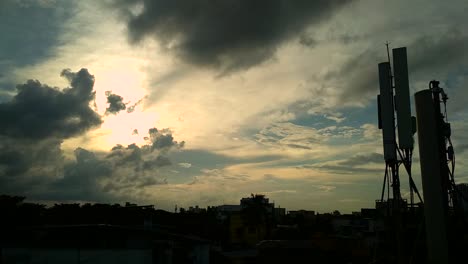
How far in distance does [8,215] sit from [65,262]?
2401 cm

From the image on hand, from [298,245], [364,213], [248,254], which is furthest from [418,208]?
[364,213]

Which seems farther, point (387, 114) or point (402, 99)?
point (387, 114)

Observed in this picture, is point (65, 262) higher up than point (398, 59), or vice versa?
point (398, 59)

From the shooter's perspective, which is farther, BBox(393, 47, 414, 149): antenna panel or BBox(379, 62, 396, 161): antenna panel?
BBox(379, 62, 396, 161): antenna panel

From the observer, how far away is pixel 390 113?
23.8m

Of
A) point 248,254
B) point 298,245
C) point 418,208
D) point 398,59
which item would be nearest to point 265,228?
point 248,254

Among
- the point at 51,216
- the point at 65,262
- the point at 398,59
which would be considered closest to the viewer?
the point at 65,262

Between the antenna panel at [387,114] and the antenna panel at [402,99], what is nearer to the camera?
the antenna panel at [402,99]

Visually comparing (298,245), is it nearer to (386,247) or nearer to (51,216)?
(386,247)

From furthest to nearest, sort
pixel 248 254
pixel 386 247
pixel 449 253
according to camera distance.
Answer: pixel 248 254
pixel 386 247
pixel 449 253

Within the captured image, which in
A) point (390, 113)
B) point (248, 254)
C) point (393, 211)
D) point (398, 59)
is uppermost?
point (398, 59)

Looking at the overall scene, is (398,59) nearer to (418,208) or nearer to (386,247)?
(418,208)

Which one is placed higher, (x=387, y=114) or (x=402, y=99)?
(x=402, y=99)

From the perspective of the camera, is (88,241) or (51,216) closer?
(88,241)
